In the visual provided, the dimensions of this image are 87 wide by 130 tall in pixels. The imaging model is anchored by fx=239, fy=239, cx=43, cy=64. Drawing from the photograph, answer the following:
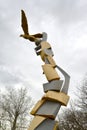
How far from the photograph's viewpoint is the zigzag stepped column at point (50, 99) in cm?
499

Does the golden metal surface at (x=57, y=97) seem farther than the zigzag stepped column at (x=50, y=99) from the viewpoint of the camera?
Yes

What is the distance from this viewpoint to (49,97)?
16.8 ft

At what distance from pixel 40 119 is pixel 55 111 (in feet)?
1.17

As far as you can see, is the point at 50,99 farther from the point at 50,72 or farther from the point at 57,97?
the point at 50,72

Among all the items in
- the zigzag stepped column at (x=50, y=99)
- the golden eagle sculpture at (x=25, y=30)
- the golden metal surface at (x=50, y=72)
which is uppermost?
the golden eagle sculpture at (x=25, y=30)

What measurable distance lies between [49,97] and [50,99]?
7 centimetres

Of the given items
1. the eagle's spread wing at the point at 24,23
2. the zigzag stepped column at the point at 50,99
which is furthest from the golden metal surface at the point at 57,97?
the eagle's spread wing at the point at 24,23

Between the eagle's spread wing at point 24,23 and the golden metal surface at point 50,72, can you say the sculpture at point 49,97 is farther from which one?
the eagle's spread wing at point 24,23

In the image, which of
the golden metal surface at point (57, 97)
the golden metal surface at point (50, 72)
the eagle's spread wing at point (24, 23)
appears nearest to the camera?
the golden metal surface at point (57, 97)

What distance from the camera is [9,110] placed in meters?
22.2

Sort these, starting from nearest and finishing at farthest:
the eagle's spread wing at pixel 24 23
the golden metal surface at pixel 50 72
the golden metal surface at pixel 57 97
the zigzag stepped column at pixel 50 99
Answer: the zigzag stepped column at pixel 50 99
the golden metal surface at pixel 57 97
the golden metal surface at pixel 50 72
the eagle's spread wing at pixel 24 23

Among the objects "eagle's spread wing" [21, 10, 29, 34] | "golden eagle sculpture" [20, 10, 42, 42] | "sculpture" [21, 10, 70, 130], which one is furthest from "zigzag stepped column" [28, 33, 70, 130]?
"eagle's spread wing" [21, 10, 29, 34]

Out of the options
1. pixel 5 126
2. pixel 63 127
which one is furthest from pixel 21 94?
pixel 63 127

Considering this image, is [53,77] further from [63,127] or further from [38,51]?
[63,127]
